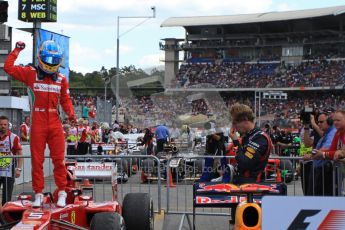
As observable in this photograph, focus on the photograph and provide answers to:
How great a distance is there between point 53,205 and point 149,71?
45648 mm

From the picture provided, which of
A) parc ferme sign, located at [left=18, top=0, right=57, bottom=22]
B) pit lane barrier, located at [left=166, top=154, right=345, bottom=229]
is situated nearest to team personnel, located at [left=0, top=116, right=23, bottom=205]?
pit lane barrier, located at [left=166, top=154, right=345, bottom=229]

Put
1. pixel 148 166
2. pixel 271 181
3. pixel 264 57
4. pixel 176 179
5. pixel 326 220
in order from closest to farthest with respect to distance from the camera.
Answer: pixel 326 220
pixel 271 181
pixel 176 179
pixel 148 166
pixel 264 57

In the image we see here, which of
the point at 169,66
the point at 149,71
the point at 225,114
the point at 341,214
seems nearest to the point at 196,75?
the point at 169,66

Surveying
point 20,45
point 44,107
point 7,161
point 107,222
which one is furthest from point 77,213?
point 7,161

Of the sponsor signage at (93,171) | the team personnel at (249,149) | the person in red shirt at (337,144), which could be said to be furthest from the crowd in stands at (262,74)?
the team personnel at (249,149)

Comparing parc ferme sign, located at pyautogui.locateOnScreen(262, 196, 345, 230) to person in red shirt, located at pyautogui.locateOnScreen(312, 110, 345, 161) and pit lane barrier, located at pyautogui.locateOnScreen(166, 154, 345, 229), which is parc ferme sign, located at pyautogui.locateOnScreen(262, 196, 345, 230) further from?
person in red shirt, located at pyautogui.locateOnScreen(312, 110, 345, 161)

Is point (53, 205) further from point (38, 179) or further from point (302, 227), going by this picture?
point (302, 227)

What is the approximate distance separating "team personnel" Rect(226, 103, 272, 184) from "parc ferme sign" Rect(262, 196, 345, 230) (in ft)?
6.29

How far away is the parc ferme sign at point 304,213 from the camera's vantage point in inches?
175

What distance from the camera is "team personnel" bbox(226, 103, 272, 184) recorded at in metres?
6.43

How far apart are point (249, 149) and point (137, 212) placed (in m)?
1.88

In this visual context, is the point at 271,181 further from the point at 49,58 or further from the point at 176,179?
the point at 176,179

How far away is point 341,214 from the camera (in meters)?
4.45

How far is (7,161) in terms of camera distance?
9.60 meters
